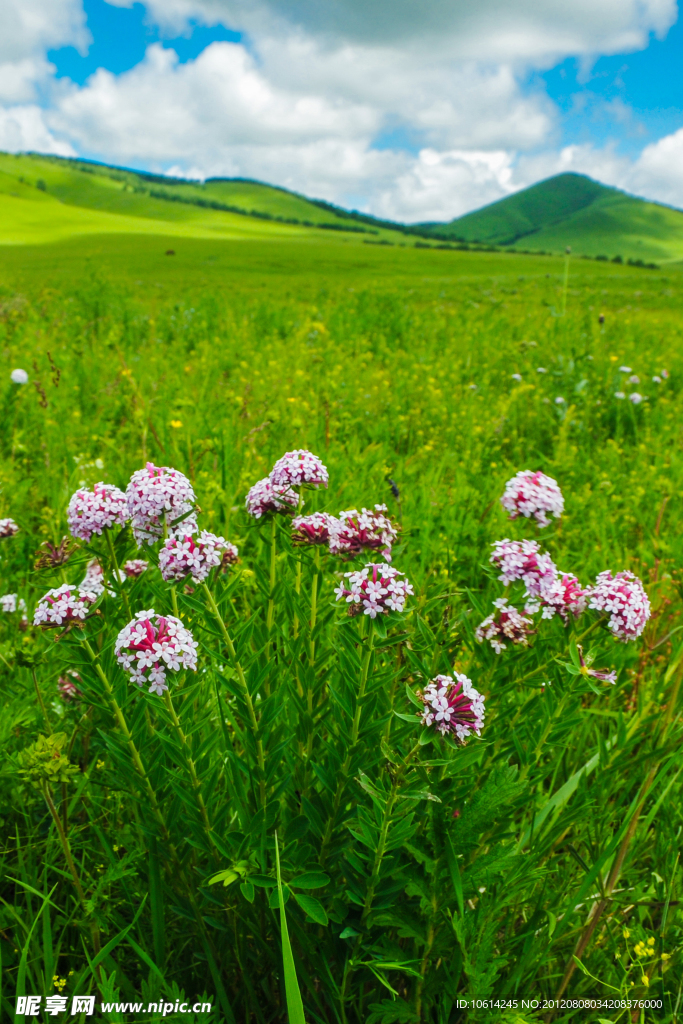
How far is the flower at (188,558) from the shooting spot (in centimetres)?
128

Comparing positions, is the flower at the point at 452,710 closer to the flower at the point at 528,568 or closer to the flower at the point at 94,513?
the flower at the point at 528,568

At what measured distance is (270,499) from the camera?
1.54m

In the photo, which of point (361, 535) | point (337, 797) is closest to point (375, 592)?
point (361, 535)

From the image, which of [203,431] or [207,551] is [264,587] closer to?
[207,551]

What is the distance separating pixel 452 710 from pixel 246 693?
46 cm

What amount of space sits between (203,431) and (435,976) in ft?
12.6

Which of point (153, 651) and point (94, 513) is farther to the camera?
point (94, 513)

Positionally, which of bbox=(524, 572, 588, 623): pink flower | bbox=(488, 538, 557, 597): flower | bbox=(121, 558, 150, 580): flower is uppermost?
bbox=(488, 538, 557, 597): flower

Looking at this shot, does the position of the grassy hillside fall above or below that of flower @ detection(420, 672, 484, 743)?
above

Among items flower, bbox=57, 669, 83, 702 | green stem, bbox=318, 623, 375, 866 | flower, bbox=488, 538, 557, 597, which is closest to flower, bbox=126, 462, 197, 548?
green stem, bbox=318, 623, 375, 866

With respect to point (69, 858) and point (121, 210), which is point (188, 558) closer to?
point (69, 858)

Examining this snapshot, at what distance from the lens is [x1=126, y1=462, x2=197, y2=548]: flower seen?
4.54 feet

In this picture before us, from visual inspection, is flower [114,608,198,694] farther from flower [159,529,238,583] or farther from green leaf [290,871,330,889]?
green leaf [290,871,330,889]

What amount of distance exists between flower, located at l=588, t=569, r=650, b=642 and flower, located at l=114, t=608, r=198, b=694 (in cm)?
107
